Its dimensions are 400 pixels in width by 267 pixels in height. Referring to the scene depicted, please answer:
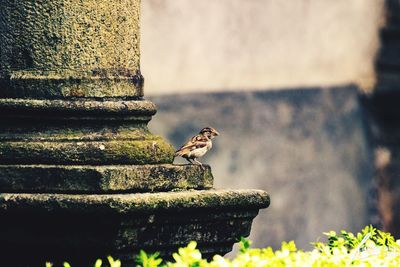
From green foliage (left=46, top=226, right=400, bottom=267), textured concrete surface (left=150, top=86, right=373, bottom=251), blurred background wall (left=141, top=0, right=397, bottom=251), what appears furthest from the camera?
textured concrete surface (left=150, top=86, right=373, bottom=251)

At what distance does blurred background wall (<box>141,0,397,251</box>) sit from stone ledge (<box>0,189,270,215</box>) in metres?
4.17

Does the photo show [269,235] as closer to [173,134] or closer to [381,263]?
[173,134]

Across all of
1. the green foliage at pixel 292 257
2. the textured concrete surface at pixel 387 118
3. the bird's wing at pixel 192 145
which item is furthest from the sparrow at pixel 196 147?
the textured concrete surface at pixel 387 118

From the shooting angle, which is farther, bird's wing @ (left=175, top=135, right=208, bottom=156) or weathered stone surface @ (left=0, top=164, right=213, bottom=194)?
bird's wing @ (left=175, top=135, right=208, bottom=156)

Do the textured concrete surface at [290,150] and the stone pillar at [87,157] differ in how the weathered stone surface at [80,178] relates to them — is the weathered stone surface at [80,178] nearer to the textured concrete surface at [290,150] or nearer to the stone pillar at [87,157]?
the stone pillar at [87,157]

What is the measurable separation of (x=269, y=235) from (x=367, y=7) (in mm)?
2313

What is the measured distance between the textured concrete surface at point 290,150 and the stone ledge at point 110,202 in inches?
164

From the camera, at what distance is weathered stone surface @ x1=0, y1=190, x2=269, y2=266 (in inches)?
171

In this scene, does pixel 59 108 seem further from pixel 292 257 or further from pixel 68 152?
pixel 292 257

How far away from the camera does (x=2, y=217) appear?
14.6ft

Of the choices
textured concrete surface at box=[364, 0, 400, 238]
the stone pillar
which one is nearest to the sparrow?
the stone pillar

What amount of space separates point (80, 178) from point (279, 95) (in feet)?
18.3

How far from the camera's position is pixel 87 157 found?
180 inches

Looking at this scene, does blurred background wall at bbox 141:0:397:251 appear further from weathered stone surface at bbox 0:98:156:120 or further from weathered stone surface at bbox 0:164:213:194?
weathered stone surface at bbox 0:164:213:194
